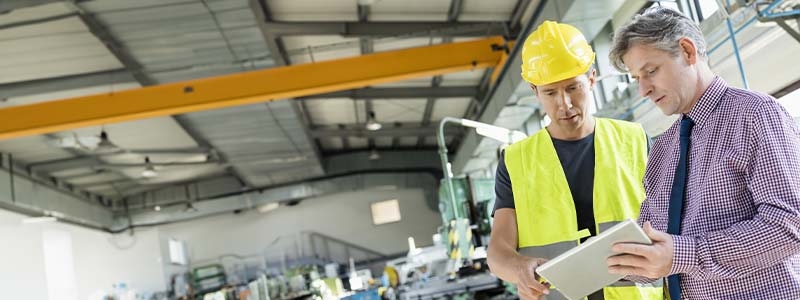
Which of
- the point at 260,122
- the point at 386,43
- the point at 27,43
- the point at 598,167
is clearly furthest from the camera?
the point at 260,122

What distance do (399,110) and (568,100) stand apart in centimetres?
1338

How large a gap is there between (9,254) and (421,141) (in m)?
9.84

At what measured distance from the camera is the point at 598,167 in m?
Result: 1.84

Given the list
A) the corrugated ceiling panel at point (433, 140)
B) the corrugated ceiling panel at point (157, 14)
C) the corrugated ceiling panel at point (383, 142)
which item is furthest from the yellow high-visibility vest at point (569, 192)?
the corrugated ceiling panel at point (383, 142)

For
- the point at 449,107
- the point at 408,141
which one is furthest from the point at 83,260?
the point at 449,107

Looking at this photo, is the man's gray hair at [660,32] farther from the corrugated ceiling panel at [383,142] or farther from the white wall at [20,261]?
the corrugated ceiling panel at [383,142]

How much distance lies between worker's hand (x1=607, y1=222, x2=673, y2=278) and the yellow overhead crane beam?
8.41 meters

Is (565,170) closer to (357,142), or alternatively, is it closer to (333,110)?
(333,110)

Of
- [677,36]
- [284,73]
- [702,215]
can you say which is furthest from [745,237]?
[284,73]

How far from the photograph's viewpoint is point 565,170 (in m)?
1.90

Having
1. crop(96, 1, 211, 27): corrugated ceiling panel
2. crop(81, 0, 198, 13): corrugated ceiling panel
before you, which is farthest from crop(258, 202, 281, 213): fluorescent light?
crop(81, 0, 198, 13): corrugated ceiling panel

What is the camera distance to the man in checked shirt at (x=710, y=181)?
1.17m

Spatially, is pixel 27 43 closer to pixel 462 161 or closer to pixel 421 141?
pixel 462 161

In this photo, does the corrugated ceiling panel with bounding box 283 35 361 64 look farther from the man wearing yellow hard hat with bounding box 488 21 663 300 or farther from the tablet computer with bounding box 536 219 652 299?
the tablet computer with bounding box 536 219 652 299
